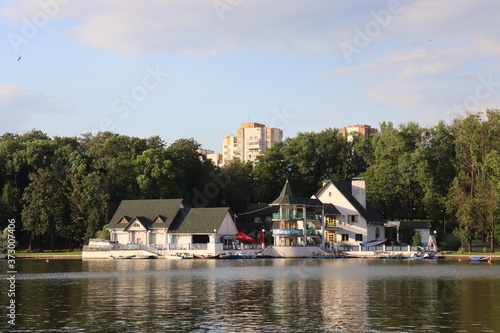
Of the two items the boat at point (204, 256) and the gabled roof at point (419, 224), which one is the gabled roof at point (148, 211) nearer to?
the boat at point (204, 256)

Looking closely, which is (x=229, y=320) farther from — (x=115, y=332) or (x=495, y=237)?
(x=495, y=237)

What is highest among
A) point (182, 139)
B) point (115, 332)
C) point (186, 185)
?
point (182, 139)

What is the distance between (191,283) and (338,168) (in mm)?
77489

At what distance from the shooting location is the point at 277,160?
4813 inches

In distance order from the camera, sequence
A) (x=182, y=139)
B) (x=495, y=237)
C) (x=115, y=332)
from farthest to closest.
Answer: (x=182, y=139)
(x=495, y=237)
(x=115, y=332)

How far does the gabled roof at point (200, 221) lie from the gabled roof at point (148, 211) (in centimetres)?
133

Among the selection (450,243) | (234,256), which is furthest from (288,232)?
(450,243)

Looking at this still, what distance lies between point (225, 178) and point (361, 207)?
2504 cm

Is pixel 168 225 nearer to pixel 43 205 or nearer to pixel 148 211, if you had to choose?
pixel 148 211

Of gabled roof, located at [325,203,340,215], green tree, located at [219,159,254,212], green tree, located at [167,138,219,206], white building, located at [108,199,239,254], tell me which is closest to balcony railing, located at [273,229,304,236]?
white building, located at [108,199,239,254]

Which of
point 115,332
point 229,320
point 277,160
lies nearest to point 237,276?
point 229,320

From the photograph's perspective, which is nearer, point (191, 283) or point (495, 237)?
point (191, 283)

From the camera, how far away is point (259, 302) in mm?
34969

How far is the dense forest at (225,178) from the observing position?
321 feet
